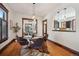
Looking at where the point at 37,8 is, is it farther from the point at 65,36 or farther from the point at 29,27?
the point at 65,36

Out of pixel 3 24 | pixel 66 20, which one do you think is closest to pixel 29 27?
pixel 3 24

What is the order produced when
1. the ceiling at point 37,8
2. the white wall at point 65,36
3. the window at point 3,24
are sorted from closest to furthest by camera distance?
the window at point 3,24 → the ceiling at point 37,8 → the white wall at point 65,36

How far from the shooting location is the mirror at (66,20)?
3.21m

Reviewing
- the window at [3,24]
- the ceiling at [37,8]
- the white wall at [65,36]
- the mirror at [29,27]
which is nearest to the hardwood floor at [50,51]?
the white wall at [65,36]

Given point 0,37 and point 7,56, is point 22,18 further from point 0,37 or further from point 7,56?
point 7,56

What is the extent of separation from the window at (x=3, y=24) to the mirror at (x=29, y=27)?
1.62 feet

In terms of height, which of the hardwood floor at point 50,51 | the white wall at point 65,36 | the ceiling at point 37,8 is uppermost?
the ceiling at point 37,8

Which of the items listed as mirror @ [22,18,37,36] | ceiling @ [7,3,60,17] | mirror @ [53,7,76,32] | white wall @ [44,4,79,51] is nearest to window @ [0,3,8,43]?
ceiling @ [7,3,60,17]

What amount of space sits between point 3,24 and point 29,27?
28.8 inches

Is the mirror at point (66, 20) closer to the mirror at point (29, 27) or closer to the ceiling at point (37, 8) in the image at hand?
the ceiling at point (37, 8)

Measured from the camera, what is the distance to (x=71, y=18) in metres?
3.21

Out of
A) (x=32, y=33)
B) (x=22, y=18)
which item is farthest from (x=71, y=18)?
(x=22, y=18)

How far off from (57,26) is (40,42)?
32.6 inches

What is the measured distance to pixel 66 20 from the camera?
325 cm
